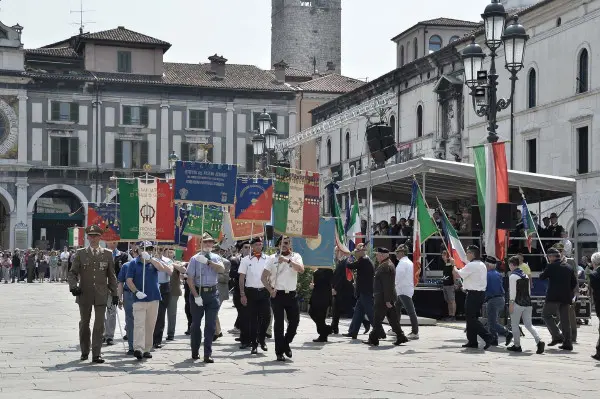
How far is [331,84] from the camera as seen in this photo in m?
76.4

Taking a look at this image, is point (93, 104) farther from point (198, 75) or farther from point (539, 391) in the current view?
point (539, 391)

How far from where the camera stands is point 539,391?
1262cm

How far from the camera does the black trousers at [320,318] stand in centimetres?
1888

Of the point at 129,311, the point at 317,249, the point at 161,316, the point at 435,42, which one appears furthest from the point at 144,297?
the point at 435,42

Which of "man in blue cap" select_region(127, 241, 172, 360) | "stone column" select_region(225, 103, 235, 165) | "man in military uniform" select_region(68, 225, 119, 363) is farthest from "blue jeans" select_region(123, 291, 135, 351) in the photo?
"stone column" select_region(225, 103, 235, 165)

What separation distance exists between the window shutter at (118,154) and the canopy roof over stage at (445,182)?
4503 centimetres

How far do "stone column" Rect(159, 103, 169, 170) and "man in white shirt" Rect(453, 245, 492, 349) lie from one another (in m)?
57.1

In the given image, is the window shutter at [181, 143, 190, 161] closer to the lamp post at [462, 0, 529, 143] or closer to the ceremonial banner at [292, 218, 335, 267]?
the lamp post at [462, 0, 529, 143]

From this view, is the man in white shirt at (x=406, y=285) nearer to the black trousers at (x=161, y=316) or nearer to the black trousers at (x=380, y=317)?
the black trousers at (x=380, y=317)

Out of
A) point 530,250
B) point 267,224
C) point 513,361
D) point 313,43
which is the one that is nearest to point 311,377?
point 513,361

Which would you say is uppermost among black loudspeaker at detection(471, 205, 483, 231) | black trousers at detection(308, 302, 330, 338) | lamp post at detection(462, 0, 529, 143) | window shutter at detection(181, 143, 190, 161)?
window shutter at detection(181, 143, 190, 161)

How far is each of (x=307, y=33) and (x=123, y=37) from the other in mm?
33994

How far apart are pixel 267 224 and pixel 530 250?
5.69 m

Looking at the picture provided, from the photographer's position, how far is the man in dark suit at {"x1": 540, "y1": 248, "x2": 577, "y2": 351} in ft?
59.1
